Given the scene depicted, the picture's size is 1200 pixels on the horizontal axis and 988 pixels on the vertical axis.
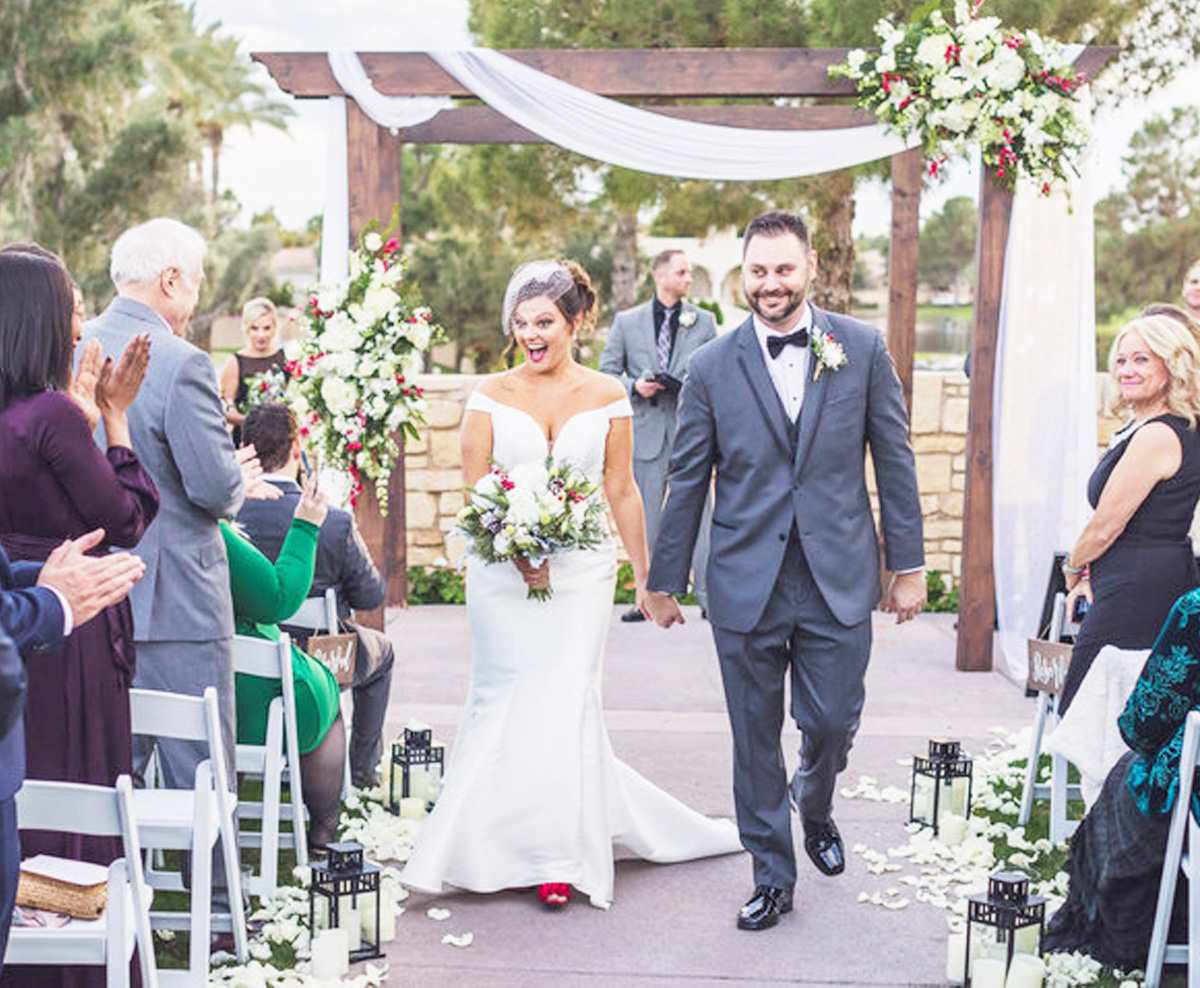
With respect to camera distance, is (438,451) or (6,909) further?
(438,451)

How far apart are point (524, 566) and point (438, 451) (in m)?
5.59

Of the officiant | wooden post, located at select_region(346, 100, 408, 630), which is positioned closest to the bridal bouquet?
wooden post, located at select_region(346, 100, 408, 630)

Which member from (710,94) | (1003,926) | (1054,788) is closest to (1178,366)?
(1054,788)

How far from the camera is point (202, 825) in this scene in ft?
11.2

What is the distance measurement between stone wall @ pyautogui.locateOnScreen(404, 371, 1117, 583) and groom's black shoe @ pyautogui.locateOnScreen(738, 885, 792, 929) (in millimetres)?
5815

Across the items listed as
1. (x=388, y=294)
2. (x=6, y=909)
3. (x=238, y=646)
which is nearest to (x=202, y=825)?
(x=6, y=909)

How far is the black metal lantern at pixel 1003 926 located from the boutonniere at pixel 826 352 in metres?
1.44

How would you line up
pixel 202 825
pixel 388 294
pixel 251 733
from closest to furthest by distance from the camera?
1. pixel 202 825
2. pixel 251 733
3. pixel 388 294

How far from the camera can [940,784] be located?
17.5 ft

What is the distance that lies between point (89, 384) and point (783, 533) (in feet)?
6.25

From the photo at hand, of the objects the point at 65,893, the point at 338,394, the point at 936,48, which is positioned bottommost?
the point at 65,893

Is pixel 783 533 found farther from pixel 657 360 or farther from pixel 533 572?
pixel 657 360

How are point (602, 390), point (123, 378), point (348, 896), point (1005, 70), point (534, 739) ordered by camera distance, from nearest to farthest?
point (123, 378), point (348, 896), point (534, 739), point (602, 390), point (1005, 70)

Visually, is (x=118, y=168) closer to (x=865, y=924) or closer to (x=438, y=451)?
(x=438, y=451)
